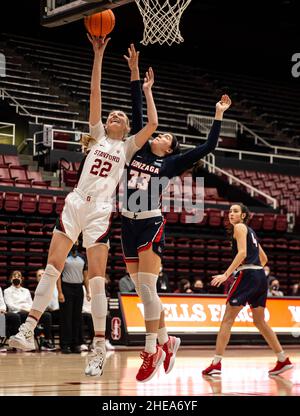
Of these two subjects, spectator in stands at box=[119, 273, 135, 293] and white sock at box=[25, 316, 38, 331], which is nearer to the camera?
white sock at box=[25, 316, 38, 331]

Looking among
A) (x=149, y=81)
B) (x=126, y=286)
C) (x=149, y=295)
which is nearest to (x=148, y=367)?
(x=149, y=295)

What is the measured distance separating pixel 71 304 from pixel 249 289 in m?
4.75

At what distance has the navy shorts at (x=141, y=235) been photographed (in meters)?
6.29

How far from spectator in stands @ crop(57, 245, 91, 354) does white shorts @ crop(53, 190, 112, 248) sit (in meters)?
6.13

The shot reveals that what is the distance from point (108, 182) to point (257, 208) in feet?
46.7

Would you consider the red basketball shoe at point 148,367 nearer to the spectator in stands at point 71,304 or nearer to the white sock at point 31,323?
the white sock at point 31,323

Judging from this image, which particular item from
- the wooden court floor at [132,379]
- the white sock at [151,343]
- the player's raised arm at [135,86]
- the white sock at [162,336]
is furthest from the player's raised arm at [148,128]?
the wooden court floor at [132,379]

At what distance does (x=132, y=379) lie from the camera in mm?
7008

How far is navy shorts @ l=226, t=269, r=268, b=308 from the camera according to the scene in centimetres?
808

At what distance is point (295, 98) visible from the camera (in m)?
29.5

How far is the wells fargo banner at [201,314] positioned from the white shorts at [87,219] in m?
7.02

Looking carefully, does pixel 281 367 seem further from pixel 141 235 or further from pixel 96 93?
pixel 96 93

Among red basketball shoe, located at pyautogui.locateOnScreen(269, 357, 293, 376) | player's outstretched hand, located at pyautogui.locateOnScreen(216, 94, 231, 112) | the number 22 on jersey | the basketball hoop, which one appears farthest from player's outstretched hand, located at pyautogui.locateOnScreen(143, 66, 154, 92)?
red basketball shoe, located at pyautogui.locateOnScreen(269, 357, 293, 376)

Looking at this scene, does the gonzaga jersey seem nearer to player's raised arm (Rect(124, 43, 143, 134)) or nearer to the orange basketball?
player's raised arm (Rect(124, 43, 143, 134))
